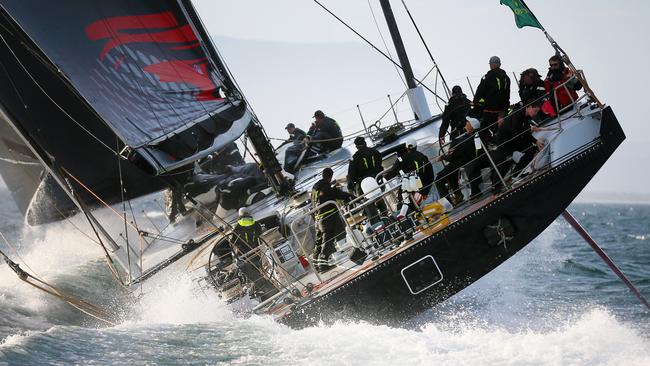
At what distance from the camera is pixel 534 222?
9602mm

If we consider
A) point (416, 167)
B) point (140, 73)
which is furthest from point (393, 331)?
point (140, 73)

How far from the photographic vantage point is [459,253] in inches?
372

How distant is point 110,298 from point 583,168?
Answer: 28.0ft

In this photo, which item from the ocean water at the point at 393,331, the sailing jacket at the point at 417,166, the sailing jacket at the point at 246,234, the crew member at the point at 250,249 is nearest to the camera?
the ocean water at the point at 393,331

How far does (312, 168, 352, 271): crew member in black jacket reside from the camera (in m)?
10.1

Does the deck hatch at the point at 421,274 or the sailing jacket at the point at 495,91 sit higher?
the sailing jacket at the point at 495,91

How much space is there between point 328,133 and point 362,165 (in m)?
4.25

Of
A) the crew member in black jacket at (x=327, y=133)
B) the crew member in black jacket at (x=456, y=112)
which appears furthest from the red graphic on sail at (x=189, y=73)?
the crew member in black jacket at (x=456, y=112)

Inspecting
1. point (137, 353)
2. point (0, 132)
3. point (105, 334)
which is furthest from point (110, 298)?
point (137, 353)

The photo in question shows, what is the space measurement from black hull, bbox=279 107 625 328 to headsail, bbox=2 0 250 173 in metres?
2.91

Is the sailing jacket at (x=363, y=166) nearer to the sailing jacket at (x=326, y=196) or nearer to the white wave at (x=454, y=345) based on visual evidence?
the sailing jacket at (x=326, y=196)

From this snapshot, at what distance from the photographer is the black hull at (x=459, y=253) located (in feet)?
30.8

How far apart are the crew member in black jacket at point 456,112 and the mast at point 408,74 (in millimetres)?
3173

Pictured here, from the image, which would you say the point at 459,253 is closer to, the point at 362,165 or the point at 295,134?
the point at 362,165
